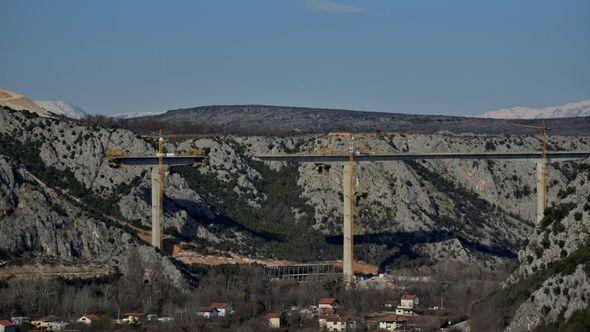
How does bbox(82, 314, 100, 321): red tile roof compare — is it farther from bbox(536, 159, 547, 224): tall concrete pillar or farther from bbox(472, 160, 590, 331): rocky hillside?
bbox(536, 159, 547, 224): tall concrete pillar

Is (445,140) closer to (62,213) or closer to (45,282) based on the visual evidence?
(62,213)

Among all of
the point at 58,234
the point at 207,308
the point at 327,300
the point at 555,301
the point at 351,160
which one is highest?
the point at 351,160

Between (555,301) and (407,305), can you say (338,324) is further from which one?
(555,301)

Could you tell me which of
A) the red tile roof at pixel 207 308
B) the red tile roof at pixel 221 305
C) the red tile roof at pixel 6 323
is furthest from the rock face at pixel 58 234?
the red tile roof at pixel 6 323

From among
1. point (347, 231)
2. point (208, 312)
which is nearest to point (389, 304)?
point (347, 231)

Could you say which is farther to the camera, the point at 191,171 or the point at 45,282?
the point at 191,171

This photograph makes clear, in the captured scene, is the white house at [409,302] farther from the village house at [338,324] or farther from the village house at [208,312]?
the village house at [208,312]

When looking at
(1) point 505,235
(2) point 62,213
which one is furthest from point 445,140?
(2) point 62,213
